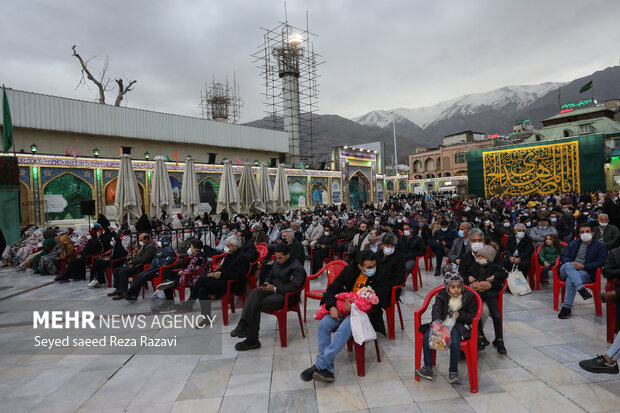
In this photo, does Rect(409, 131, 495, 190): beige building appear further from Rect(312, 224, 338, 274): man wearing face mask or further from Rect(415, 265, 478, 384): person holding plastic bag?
Rect(415, 265, 478, 384): person holding plastic bag

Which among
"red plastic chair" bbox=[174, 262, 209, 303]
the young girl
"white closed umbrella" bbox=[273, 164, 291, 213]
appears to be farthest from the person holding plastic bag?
"white closed umbrella" bbox=[273, 164, 291, 213]

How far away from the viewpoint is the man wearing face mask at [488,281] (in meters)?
3.33

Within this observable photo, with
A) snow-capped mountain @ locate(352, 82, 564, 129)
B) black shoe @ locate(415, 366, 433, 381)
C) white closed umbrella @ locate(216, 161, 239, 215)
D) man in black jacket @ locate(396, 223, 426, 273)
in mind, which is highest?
snow-capped mountain @ locate(352, 82, 564, 129)

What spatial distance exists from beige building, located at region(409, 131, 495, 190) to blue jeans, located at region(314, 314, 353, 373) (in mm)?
41217

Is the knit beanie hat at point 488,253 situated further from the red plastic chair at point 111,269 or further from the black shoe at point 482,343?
the red plastic chair at point 111,269

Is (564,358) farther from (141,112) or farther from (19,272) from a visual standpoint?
(141,112)

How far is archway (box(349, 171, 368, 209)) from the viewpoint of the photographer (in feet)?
91.6

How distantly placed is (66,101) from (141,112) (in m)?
4.11

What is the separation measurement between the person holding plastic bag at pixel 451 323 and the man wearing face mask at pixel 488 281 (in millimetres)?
544

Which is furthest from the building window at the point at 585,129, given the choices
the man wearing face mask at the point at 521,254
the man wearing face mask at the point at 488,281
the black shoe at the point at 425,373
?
the black shoe at the point at 425,373

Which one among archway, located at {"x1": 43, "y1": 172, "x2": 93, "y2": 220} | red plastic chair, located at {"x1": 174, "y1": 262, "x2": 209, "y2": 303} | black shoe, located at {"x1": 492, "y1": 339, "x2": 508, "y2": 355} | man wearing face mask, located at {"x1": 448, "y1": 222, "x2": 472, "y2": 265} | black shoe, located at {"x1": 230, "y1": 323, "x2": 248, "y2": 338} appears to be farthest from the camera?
archway, located at {"x1": 43, "y1": 172, "x2": 93, "y2": 220}

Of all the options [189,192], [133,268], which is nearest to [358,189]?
[189,192]

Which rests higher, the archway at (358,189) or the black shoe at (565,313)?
the archway at (358,189)

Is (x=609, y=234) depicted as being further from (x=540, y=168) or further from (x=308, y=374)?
(x=540, y=168)
